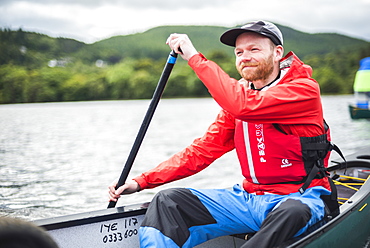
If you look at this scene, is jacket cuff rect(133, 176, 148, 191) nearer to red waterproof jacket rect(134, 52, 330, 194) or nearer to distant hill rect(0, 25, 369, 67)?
red waterproof jacket rect(134, 52, 330, 194)

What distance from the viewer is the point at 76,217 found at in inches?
90.5

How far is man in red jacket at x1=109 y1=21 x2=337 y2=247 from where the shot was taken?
6.50 feet

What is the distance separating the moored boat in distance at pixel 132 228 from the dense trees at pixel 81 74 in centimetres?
3995

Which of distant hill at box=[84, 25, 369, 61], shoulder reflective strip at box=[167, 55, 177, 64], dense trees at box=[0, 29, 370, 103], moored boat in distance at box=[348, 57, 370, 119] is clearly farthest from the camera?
distant hill at box=[84, 25, 369, 61]

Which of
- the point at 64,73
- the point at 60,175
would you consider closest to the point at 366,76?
the point at 60,175

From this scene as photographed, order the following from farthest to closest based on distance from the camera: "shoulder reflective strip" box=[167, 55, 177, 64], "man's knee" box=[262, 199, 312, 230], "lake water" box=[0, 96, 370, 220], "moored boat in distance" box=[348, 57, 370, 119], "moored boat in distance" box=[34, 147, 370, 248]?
"moored boat in distance" box=[348, 57, 370, 119]
"lake water" box=[0, 96, 370, 220]
"shoulder reflective strip" box=[167, 55, 177, 64]
"moored boat in distance" box=[34, 147, 370, 248]
"man's knee" box=[262, 199, 312, 230]

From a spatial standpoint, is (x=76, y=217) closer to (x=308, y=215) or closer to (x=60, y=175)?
(x=308, y=215)

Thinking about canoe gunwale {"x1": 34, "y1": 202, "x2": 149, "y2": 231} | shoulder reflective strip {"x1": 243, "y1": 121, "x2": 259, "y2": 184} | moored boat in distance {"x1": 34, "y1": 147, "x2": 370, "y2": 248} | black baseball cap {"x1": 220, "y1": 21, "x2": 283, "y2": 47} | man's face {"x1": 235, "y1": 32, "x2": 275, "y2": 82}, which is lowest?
moored boat in distance {"x1": 34, "y1": 147, "x2": 370, "y2": 248}

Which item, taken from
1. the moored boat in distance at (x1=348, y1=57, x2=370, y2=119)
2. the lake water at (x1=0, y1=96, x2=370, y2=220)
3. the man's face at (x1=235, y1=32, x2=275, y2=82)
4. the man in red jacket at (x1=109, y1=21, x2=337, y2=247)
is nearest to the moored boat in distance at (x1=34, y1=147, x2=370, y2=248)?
the man in red jacket at (x1=109, y1=21, x2=337, y2=247)

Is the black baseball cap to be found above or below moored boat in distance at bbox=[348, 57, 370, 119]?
above

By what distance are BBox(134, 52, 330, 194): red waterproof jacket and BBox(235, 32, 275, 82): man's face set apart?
0.10 m

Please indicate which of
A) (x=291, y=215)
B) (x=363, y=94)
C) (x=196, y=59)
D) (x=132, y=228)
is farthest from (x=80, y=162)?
(x=363, y=94)

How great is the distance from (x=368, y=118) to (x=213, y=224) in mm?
18430

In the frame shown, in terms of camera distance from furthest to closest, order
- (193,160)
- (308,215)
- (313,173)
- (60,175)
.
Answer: (60,175), (193,160), (313,173), (308,215)
